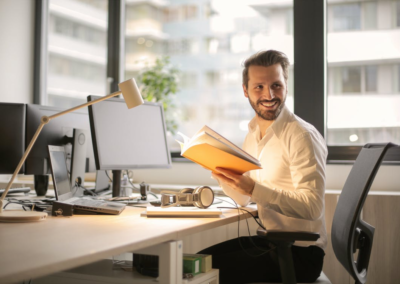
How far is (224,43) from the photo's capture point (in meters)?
3.37

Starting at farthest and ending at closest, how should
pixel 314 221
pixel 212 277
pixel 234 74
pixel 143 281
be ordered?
pixel 234 74, pixel 314 221, pixel 212 277, pixel 143 281

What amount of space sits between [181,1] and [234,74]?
779 millimetres

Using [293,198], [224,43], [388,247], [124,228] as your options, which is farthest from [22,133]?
[388,247]

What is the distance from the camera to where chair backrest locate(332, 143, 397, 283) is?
1.45m

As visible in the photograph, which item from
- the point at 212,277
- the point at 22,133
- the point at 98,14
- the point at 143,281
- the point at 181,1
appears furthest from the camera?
the point at 98,14

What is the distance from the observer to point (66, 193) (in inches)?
80.3

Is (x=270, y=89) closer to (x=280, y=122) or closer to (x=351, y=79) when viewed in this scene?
(x=280, y=122)

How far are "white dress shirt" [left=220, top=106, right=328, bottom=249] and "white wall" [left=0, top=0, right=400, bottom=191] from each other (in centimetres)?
122

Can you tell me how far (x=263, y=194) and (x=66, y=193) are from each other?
0.93 metres

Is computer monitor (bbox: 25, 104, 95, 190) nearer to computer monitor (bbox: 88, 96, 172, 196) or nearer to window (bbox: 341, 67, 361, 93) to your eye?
computer monitor (bbox: 88, 96, 172, 196)

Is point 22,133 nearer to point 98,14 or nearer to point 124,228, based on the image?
point 124,228

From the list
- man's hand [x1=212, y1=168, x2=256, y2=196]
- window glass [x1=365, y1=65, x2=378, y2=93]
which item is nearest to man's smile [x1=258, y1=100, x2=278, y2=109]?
man's hand [x1=212, y1=168, x2=256, y2=196]

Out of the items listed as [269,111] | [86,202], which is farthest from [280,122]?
[86,202]

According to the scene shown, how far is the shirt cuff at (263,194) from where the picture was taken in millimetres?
1691
